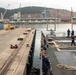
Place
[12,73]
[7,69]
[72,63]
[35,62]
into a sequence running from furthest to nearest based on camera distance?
[35,62]
[72,63]
[7,69]
[12,73]

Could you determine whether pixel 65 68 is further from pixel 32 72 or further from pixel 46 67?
pixel 46 67

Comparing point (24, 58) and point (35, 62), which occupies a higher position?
point (24, 58)

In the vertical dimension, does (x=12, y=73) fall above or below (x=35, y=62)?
above

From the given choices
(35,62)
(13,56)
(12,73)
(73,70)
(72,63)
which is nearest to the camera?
(12,73)

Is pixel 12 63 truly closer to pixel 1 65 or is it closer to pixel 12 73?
pixel 1 65

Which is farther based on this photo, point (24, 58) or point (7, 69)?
point (24, 58)

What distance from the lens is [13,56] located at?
18719mm

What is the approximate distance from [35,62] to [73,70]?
929 cm

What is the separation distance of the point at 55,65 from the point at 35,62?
7.32 m

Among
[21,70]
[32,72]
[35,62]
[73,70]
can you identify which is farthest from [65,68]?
[35,62]

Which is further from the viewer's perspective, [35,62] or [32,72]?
[35,62]

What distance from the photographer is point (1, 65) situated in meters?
15.2

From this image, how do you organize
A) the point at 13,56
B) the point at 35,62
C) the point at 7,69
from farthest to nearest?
the point at 35,62 < the point at 13,56 < the point at 7,69

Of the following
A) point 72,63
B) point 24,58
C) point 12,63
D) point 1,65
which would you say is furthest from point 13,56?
point 72,63
